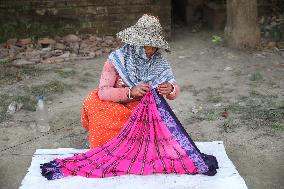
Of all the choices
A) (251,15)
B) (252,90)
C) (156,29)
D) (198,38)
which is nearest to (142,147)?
(156,29)

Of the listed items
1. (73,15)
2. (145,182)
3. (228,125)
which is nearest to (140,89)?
→ (145,182)

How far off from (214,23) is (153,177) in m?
5.63

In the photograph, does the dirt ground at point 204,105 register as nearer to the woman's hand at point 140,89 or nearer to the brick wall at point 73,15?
the brick wall at point 73,15

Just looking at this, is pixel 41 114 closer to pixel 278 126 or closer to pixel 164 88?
pixel 164 88

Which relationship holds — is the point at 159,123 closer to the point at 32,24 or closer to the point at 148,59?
the point at 148,59

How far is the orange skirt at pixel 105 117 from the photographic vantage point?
3.58 meters

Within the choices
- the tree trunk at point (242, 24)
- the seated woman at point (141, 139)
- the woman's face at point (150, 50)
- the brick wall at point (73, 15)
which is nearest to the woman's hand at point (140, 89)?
the seated woman at point (141, 139)

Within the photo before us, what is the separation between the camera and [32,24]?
805 centimetres

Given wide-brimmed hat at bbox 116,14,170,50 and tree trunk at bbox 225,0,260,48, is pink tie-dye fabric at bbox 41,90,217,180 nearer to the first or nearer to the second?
wide-brimmed hat at bbox 116,14,170,50

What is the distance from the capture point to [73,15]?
8.14 m

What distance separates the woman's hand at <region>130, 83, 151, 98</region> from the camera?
11.1 ft

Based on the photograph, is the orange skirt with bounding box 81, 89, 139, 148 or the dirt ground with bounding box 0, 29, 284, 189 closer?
the orange skirt with bounding box 81, 89, 139, 148

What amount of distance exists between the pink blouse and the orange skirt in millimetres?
66

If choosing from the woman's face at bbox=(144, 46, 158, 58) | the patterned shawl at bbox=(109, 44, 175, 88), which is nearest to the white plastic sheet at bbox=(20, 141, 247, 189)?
the patterned shawl at bbox=(109, 44, 175, 88)
